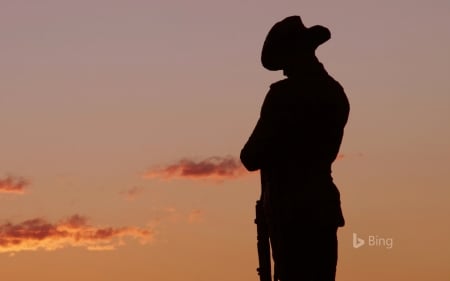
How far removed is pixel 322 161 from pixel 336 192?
0.37m

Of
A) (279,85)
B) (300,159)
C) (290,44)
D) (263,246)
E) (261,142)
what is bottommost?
(263,246)

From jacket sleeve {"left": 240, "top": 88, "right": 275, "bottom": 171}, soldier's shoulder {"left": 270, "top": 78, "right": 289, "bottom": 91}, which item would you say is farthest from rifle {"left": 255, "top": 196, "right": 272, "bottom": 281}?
soldier's shoulder {"left": 270, "top": 78, "right": 289, "bottom": 91}

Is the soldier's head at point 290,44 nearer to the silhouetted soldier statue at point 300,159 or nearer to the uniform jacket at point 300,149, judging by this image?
the silhouetted soldier statue at point 300,159

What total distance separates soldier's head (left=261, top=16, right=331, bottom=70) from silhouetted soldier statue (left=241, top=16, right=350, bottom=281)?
1cm

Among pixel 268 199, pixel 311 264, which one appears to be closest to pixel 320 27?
pixel 268 199

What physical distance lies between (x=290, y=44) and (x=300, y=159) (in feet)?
4.24

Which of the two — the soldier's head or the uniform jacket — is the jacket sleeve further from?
the soldier's head

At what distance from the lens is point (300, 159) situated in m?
6.70

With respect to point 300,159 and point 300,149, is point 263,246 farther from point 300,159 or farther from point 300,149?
point 300,149

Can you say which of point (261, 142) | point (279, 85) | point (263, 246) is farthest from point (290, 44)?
point (263, 246)

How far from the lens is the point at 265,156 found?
6.68m

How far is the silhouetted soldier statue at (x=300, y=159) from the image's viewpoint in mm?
6645

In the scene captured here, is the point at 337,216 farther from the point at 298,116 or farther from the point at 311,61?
the point at 311,61

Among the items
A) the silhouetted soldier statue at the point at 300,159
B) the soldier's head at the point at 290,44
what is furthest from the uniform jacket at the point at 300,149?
the soldier's head at the point at 290,44
